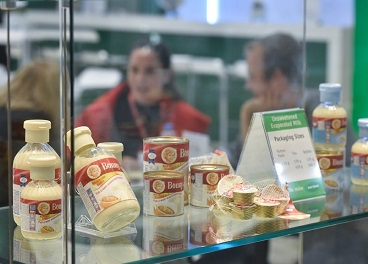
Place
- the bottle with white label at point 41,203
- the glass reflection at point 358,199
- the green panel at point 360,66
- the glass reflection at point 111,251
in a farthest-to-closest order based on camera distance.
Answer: the green panel at point 360,66 → the glass reflection at point 358,199 → the bottle with white label at point 41,203 → the glass reflection at point 111,251

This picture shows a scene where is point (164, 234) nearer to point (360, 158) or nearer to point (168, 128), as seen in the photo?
point (360, 158)

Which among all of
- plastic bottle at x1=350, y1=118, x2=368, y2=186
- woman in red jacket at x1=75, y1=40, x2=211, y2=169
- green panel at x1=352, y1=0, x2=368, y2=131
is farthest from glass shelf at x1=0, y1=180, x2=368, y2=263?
woman in red jacket at x1=75, y1=40, x2=211, y2=169

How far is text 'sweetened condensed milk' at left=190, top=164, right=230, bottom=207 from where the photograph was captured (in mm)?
1677

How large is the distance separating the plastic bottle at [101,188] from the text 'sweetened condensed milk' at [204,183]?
230mm

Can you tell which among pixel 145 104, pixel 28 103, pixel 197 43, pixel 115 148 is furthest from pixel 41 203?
pixel 197 43

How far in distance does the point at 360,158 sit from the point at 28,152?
848mm

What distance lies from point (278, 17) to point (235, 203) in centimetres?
459

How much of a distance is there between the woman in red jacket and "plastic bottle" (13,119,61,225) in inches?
147

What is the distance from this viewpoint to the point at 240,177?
1.65m

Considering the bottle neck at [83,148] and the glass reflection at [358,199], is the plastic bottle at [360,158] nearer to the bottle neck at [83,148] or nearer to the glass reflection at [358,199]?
the glass reflection at [358,199]

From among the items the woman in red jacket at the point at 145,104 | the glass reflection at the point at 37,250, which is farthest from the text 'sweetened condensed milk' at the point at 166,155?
the woman in red jacket at the point at 145,104

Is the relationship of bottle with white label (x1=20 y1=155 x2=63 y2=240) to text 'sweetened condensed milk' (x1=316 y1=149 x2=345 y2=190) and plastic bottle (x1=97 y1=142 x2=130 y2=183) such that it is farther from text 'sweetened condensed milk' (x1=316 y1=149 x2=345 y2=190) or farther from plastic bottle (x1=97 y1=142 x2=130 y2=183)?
text 'sweetened condensed milk' (x1=316 y1=149 x2=345 y2=190)

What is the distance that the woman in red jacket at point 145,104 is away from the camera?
554cm

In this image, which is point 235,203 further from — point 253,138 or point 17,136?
point 17,136
